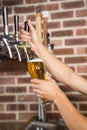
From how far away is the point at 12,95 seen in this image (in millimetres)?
1707

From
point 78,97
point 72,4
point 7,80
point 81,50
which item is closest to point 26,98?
point 7,80

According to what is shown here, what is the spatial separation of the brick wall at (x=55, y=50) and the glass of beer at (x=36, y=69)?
555 millimetres

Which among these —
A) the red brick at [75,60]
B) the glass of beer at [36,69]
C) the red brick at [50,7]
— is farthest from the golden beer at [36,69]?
the red brick at [50,7]

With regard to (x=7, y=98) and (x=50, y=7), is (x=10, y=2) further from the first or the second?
(x=7, y=98)

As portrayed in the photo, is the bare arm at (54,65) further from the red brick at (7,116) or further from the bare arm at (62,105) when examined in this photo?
the red brick at (7,116)

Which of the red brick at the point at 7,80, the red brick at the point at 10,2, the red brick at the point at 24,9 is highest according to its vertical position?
the red brick at the point at 10,2

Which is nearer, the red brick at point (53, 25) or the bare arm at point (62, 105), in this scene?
the bare arm at point (62, 105)

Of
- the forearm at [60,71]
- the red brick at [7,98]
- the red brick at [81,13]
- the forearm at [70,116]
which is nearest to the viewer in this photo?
the forearm at [70,116]

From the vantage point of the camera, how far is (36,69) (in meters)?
1.07

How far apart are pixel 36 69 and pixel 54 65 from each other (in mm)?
83

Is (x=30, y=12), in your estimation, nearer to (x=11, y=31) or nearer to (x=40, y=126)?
(x=11, y=31)

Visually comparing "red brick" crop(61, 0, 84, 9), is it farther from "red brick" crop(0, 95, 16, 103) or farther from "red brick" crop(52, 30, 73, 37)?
"red brick" crop(0, 95, 16, 103)

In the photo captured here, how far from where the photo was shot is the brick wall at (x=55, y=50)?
161 cm

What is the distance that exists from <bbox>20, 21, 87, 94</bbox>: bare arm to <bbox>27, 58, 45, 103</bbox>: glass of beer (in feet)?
0.14
